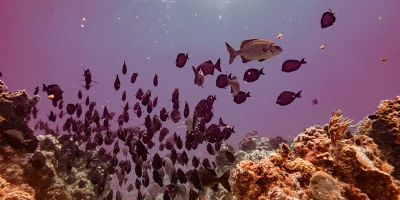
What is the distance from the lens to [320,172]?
315 cm

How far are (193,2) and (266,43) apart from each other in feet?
147

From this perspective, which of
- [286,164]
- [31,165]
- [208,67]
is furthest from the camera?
[208,67]

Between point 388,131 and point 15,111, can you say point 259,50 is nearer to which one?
point 388,131

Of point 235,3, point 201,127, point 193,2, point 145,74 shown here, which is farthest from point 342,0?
point 145,74

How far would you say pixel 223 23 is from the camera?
59.3 m

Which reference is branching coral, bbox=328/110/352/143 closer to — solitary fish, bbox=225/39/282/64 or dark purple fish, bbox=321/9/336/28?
solitary fish, bbox=225/39/282/64

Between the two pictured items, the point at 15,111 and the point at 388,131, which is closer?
the point at 388,131

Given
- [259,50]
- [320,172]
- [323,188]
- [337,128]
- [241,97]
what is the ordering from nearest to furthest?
1. [323,188]
2. [320,172]
3. [337,128]
4. [259,50]
5. [241,97]

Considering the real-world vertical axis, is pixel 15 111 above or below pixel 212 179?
above

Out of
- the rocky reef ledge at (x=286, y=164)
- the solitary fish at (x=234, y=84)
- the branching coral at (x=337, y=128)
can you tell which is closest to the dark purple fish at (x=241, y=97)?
the solitary fish at (x=234, y=84)

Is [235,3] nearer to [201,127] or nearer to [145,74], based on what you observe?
[201,127]

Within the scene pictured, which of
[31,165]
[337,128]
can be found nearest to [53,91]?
[31,165]

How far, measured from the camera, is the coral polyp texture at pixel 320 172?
3061mm

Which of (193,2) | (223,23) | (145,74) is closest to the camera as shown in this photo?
(193,2)
